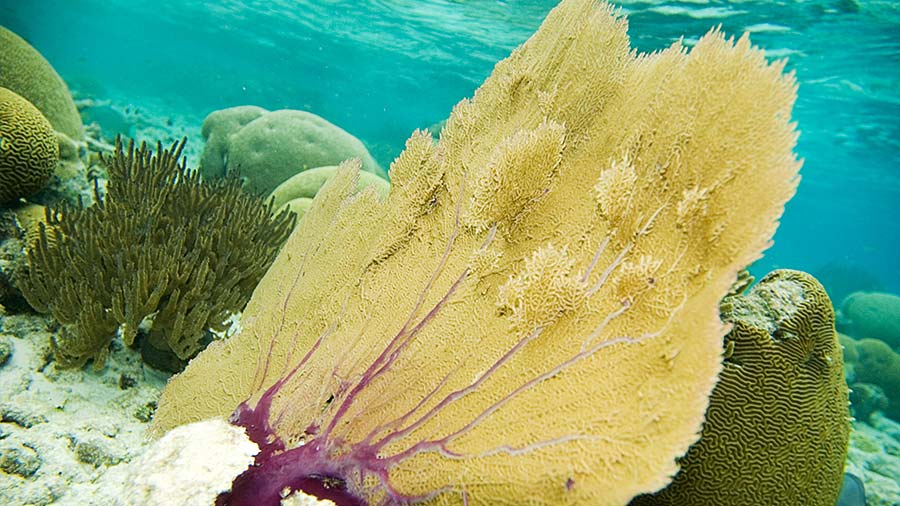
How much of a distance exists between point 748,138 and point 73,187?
6223 millimetres

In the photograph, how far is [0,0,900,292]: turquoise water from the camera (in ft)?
60.2

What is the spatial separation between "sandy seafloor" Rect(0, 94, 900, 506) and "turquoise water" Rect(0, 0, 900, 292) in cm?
1939

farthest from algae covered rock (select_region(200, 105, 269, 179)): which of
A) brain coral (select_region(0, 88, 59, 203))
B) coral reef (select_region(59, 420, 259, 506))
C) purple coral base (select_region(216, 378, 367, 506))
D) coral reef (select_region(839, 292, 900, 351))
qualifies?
coral reef (select_region(839, 292, 900, 351))

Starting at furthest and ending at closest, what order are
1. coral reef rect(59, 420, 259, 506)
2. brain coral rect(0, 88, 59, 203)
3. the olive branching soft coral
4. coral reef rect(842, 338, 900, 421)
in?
1. coral reef rect(842, 338, 900, 421)
2. brain coral rect(0, 88, 59, 203)
3. the olive branching soft coral
4. coral reef rect(59, 420, 259, 506)

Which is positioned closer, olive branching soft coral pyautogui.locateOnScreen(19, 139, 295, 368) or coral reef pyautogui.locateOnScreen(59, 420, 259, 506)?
coral reef pyautogui.locateOnScreen(59, 420, 259, 506)

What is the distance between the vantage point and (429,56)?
3634cm

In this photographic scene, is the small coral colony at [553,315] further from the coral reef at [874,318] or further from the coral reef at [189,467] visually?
the coral reef at [874,318]

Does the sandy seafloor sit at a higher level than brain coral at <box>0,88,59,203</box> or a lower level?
lower

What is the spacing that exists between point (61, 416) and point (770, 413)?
384cm

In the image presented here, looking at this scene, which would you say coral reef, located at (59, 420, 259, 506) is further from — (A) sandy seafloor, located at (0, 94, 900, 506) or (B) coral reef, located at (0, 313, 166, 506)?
(B) coral reef, located at (0, 313, 166, 506)

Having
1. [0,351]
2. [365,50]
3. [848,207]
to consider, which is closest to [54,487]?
A: [0,351]

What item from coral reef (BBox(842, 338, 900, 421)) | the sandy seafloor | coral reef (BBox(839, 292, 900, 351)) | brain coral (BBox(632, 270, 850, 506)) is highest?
brain coral (BBox(632, 270, 850, 506))

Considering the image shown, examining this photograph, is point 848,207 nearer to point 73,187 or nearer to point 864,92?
point 864,92

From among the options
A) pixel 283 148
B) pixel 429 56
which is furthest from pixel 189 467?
pixel 429 56
